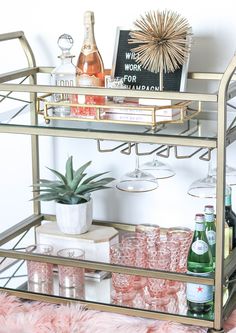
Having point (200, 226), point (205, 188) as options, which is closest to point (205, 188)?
point (205, 188)

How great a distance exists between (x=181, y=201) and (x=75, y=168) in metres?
0.33

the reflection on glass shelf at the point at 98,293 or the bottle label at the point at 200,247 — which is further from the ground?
the bottle label at the point at 200,247

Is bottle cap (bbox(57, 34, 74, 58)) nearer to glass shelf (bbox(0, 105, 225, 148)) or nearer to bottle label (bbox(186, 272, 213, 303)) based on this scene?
glass shelf (bbox(0, 105, 225, 148))

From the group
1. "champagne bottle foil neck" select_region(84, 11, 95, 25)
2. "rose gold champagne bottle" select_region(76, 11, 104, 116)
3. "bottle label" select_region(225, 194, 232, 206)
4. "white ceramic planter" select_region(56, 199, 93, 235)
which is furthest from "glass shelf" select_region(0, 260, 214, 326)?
"champagne bottle foil neck" select_region(84, 11, 95, 25)

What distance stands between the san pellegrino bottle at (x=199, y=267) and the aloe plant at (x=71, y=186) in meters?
0.37

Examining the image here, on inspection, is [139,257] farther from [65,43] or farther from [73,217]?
[65,43]

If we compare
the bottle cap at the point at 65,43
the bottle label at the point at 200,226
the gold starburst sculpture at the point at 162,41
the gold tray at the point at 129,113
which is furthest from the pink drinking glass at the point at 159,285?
the bottle cap at the point at 65,43

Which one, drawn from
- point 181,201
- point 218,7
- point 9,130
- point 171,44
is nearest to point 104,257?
point 181,201

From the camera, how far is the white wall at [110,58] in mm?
2154

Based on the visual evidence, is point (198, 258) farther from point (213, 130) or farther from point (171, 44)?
point (171, 44)

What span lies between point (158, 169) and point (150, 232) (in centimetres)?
17

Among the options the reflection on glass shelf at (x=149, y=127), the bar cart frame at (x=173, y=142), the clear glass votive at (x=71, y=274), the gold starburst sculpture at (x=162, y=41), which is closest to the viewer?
the bar cart frame at (x=173, y=142)

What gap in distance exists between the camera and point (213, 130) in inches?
73.4

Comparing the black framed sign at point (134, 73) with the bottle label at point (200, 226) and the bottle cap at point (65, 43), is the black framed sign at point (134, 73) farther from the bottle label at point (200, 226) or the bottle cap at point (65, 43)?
the bottle label at point (200, 226)
